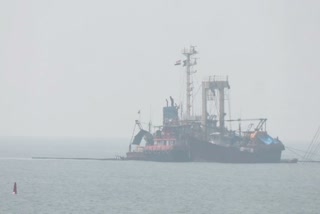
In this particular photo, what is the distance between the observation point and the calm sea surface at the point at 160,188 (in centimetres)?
8388

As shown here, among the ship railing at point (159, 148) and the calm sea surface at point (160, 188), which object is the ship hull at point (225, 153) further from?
the ship railing at point (159, 148)

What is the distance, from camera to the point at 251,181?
11556cm

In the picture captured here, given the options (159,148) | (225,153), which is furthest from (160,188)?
(225,153)

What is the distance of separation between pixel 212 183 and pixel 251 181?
21.9 ft

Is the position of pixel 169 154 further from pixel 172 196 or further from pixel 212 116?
pixel 172 196

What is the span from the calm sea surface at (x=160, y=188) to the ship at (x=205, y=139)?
3.49 m

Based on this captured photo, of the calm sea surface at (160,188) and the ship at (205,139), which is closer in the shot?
the calm sea surface at (160,188)

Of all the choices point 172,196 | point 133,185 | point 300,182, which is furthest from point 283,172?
point 172,196

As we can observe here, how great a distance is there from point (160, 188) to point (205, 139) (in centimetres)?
4977

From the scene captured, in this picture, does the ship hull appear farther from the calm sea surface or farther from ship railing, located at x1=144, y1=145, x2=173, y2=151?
ship railing, located at x1=144, y1=145, x2=173, y2=151

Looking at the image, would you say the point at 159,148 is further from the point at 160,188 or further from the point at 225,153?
the point at 160,188

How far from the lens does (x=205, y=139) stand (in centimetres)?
15388

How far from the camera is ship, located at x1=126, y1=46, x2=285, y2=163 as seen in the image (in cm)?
15012

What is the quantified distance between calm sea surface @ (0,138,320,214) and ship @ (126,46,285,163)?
3.49m
